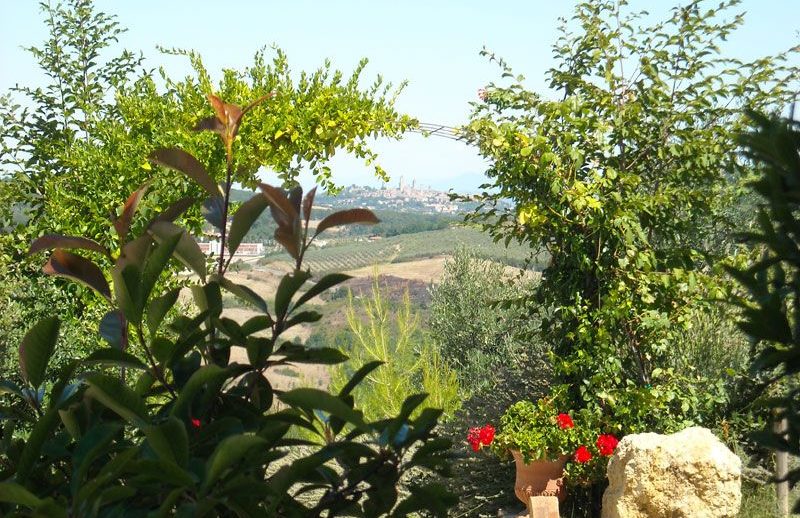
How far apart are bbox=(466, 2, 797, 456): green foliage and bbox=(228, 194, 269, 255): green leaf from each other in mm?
4336

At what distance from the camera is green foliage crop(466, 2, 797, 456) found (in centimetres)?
556

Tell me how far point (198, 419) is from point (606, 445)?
4683mm

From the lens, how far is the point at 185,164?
4.06ft

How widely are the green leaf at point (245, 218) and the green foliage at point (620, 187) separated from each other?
14.2 feet

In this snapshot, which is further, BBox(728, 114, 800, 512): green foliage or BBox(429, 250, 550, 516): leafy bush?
BBox(429, 250, 550, 516): leafy bush

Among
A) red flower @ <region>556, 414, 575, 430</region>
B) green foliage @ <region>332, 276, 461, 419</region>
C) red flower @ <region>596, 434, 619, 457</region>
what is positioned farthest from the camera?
green foliage @ <region>332, 276, 461, 419</region>

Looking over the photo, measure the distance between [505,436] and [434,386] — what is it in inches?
119

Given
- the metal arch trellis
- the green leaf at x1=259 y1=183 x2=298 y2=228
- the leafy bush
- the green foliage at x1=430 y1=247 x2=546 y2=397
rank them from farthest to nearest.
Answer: the green foliage at x1=430 y1=247 x2=546 y2=397
the leafy bush
the metal arch trellis
the green leaf at x1=259 y1=183 x2=298 y2=228

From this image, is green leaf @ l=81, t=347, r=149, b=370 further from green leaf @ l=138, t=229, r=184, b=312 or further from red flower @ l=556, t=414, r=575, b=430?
red flower @ l=556, t=414, r=575, b=430

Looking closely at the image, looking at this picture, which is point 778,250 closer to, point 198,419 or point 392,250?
point 198,419

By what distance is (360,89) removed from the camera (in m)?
6.11

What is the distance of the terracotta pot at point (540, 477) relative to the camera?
18.5 feet

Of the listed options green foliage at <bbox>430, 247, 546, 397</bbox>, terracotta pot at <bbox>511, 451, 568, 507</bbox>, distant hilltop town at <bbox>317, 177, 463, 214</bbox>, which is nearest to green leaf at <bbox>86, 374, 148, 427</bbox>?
terracotta pot at <bbox>511, 451, 568, 507</bbox>

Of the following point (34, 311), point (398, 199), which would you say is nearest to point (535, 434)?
point (34, 311)
